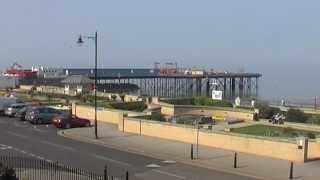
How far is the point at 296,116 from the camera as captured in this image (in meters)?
53.5

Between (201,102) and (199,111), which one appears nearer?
(199,111)

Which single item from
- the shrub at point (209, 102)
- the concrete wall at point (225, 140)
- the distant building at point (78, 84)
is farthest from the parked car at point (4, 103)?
the distant building at point (78, 84)

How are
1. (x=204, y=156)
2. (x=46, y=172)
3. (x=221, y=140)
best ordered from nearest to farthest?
(x=46, y=172) < (x=204, y=156) < (x=221, y=140)

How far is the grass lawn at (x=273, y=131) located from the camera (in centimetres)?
4125

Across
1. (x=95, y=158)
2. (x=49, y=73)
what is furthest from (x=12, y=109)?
(x=49, y=73)

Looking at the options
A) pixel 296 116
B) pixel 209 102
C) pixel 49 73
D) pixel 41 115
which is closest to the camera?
pixel 296 116

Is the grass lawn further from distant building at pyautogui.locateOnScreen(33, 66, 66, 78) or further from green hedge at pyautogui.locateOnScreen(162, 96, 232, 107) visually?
distant building at pyautogui.locateOnScreen(33, 66, 66, 78)

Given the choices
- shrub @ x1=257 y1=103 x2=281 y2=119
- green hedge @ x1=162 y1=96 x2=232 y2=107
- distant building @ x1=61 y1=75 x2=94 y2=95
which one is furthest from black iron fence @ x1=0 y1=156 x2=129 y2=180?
distant building @ x1=61 y1=75 x2=94 y2=95

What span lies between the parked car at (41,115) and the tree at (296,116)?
18.5 metres

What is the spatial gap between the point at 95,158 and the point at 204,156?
5.90 meters

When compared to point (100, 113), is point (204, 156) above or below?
below

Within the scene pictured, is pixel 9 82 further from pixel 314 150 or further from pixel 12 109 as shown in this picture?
pixel 314 150

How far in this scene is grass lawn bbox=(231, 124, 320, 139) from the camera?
41.2 meters

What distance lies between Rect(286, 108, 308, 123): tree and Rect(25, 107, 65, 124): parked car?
60.6 ft
